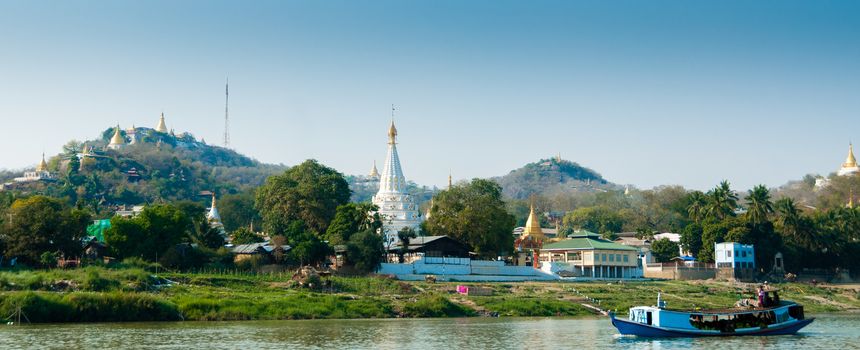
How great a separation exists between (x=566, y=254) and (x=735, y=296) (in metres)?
20.7

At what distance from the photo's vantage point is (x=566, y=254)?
96.0m

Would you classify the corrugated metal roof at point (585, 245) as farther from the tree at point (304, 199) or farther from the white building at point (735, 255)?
the tree at point (304, 199)

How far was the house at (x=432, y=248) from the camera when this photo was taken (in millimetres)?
81688

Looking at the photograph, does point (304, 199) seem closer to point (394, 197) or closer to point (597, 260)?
point (394, 197)

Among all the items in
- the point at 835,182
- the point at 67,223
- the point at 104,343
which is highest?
the point at 835,182

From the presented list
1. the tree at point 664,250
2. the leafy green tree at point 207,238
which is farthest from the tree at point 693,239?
the leafy green tree at point 207,238

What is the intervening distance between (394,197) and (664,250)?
28983 millimetres

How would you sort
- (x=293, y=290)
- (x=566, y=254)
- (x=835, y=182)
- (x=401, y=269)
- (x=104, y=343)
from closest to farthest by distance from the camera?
1. (x=104, y=343)
2. (x=293, y=290)
3. (x=401, y=269)
4. (x=566, y=254)
5. (x=835, y=182)

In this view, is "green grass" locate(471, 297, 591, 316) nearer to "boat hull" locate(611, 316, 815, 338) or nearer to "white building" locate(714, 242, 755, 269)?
"boat hull" locate(611, 316, 815, 338)

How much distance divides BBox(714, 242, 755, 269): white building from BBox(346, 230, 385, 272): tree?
3772 cm

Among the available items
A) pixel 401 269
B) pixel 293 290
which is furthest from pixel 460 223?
pixel 293 290

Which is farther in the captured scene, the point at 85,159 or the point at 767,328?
the point at 85,159

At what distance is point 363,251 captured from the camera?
7469cm

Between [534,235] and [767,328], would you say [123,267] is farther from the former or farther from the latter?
[534,235]
